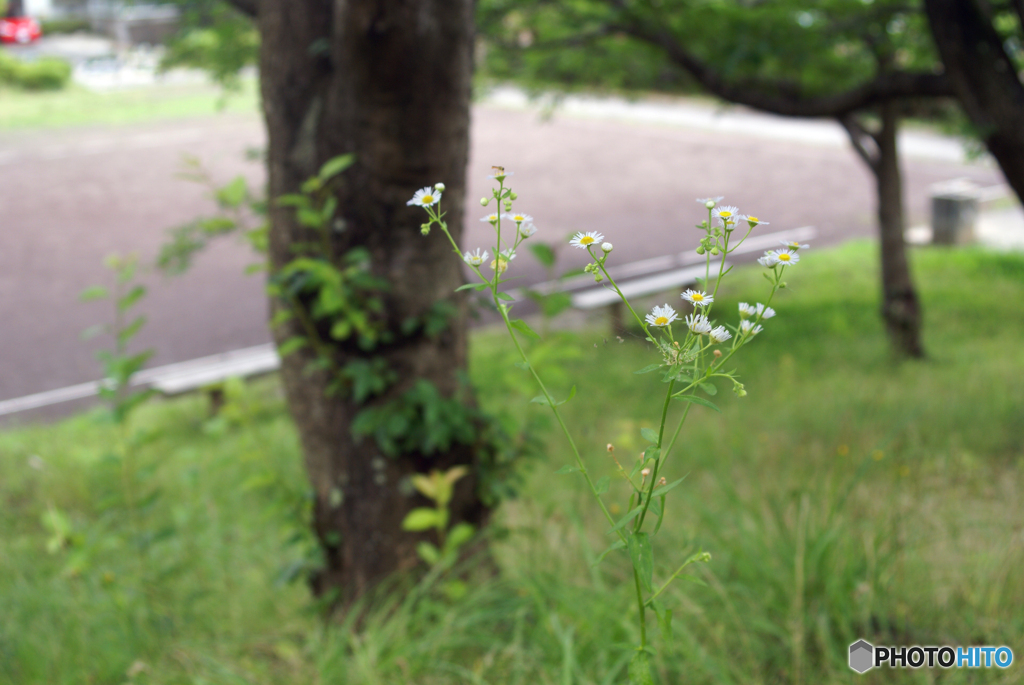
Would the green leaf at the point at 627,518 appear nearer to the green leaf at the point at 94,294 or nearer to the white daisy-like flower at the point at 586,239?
the white daisy-like flower at the point at 586,239

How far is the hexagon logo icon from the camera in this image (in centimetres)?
219

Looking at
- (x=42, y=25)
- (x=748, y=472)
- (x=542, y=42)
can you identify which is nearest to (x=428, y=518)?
(x=748, y=472)

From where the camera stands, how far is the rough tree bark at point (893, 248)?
640cm

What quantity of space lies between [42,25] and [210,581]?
114ft

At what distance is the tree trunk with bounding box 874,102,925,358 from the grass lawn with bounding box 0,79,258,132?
16.6m

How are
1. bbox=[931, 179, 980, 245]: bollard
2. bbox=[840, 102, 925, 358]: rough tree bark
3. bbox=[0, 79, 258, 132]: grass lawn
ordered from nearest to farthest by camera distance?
bbox=[840, 102, 925, 358]: rough tree bark → bbox=[931, 179, 980, 245]: bollard → bbox=[0, 79, 258, 132]: grass lawn

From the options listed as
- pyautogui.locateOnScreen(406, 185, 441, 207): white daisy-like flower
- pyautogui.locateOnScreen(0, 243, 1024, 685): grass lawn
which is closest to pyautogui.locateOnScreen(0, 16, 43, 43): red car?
pyautogui.locateOnScreen(0, 243, 1024, 685): grass lawn

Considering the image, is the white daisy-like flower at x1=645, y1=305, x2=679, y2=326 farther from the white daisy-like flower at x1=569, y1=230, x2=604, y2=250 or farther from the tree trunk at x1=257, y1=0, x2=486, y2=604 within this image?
the tree trunk at x1=257, y1=0, x2=486, y2=604

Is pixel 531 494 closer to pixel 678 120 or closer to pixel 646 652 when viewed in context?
pixel 646 652

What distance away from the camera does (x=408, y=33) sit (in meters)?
2.40

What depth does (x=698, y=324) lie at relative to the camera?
1.04 m

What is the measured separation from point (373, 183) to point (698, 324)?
1692mm
